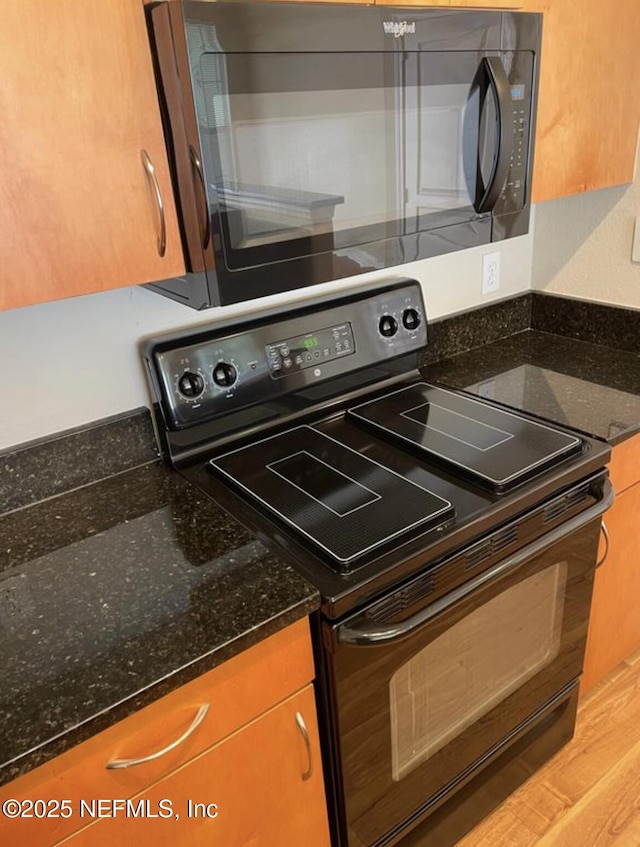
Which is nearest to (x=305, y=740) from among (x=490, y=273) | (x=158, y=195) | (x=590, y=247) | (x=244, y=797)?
(x=244, y=797)

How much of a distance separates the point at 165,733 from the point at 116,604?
0.19 m

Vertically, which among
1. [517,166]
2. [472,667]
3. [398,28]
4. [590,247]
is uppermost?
[398,28]

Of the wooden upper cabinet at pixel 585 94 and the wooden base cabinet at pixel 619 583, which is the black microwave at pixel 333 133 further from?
the wooden base cabinet at pixel 619 583

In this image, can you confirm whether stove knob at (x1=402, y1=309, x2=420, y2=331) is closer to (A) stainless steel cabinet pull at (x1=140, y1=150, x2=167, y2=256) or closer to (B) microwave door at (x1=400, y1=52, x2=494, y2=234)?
(B) microwave door at (x1=400, y1=52, x2=494, y2=234)

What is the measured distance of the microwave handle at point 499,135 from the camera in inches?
45.1

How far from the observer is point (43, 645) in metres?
0.90

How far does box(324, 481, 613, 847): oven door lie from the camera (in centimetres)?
107

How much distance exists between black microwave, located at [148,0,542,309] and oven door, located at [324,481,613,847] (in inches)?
22.4

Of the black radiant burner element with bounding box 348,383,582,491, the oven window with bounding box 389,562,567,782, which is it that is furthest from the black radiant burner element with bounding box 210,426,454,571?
the oven window with bounding box 389,562,567,782

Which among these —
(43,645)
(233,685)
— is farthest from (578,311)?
(43,645)

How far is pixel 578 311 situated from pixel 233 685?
141 centimetres

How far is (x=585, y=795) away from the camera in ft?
5.17

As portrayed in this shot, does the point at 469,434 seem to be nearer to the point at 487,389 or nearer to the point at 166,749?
the point at 487,389

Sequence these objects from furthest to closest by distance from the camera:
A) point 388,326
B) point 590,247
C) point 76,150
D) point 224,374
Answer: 1. point 590,247
2. point 388,326
3. point 224,374
4. point 76,150
